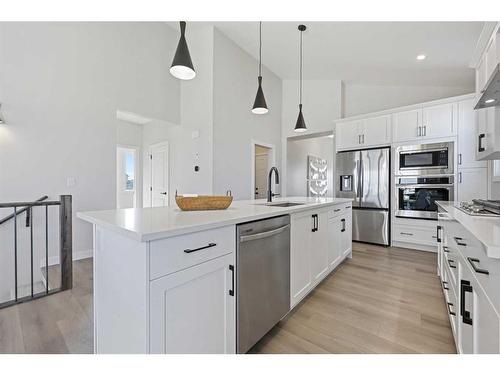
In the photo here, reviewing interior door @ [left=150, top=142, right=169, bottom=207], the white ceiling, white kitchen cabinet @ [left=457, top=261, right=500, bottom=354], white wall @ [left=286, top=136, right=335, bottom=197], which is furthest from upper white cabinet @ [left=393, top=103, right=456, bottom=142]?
interior door @ [left=150, top=142, right=169, bottom=207]

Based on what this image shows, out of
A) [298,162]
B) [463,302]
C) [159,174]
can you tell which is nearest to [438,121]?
[298,162]

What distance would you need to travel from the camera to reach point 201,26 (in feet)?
13.2

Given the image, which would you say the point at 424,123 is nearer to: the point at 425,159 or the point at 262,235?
the point at 425,159

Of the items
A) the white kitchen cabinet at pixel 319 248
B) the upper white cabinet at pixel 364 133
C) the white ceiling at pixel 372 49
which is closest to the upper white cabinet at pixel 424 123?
the upper white cabinet at pixel 364 133

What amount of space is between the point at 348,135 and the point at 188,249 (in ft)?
13.7

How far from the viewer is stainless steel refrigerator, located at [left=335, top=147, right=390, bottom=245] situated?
3965 millimetres

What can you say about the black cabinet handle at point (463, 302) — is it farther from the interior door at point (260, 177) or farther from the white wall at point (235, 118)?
the interior door at point (260, 177)

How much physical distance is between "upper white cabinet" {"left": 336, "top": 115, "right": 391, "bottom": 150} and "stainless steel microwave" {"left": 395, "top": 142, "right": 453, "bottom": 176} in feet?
1.14

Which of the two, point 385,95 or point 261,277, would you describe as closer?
point 261,277

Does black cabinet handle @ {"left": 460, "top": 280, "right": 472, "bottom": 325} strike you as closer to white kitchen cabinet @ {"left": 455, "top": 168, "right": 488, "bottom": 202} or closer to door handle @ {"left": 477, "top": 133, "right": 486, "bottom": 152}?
door handle @ {"left": 477, "top": 133, "right": 486, "bottom": 152}

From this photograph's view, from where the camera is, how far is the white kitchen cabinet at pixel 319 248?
2158 millimetres

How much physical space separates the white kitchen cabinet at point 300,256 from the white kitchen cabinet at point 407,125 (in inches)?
109

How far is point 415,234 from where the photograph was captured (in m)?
3.71
